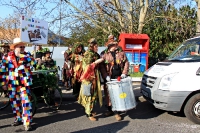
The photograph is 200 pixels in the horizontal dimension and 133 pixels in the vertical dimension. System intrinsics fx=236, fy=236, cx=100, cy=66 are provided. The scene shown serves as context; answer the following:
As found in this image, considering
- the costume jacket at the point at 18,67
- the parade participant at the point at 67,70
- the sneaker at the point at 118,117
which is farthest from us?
the parade participant at the point at 67,70

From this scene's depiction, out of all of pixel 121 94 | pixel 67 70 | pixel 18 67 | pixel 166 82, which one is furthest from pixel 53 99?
pixel 166 82

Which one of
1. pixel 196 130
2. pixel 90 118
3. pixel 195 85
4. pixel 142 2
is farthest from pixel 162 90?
pixel 142 2

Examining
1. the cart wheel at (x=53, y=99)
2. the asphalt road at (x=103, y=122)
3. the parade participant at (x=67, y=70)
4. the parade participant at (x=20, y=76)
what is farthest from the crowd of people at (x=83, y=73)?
the parade participant at (x=67, y=70)

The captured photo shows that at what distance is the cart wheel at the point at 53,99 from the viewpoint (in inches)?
239

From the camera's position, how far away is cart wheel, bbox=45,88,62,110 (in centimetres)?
606

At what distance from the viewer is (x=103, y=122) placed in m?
5.28

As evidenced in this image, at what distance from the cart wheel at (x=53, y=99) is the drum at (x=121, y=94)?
6.00 ft

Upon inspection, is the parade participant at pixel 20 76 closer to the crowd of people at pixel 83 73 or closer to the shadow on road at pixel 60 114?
the crowd of people at pixel 83 73

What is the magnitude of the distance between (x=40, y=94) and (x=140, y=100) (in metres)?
3.07

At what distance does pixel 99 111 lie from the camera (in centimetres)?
618

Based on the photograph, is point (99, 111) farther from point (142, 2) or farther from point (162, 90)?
point (142, 2)

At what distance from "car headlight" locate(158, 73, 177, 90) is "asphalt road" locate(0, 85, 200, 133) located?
31.8 inches

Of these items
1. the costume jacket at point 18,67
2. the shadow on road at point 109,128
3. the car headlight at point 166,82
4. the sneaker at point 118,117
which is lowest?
the shadow on road at point 109,128

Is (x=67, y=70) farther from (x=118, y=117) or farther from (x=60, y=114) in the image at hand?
(x=118, y=117)
